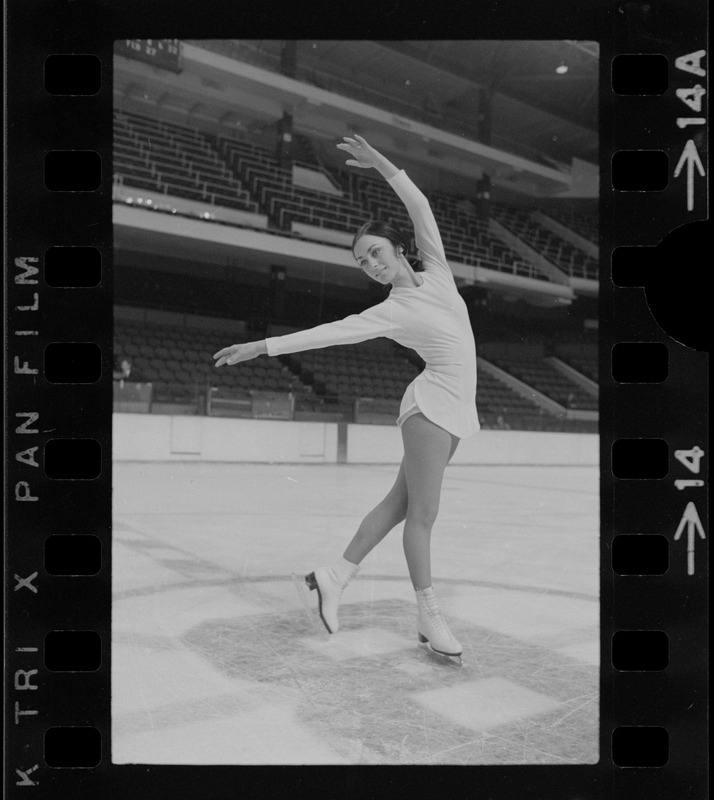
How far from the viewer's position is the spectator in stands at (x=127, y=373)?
0.79m

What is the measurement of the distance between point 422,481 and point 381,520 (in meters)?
0.09

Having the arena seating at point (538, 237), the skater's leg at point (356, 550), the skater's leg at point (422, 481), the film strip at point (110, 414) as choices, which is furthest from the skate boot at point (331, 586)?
the arena seating at point (538, 237)

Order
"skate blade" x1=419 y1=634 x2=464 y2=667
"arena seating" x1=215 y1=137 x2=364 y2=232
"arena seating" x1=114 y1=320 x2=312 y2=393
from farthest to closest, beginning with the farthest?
"arena seating" x1=215 y1=137 x2=364 y2=232
"skate blade" x1=419 y1=634 x2=464 y2=667
"arena seating" x1=114 y1=320 x2=312 y2=393

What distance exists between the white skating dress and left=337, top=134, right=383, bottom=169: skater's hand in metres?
0.04

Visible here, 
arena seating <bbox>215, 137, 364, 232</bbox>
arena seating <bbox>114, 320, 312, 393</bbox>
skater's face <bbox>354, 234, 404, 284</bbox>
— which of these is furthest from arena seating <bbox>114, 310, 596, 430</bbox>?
arena seating <bbox>215, 137, 364, 232</bbox>

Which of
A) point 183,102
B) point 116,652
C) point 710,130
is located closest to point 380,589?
point 116,652

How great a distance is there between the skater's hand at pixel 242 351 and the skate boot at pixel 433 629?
1.52ft

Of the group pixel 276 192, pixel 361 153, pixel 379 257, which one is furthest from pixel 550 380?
pixel 276 192

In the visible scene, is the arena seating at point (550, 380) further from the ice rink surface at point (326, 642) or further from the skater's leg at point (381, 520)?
the skater's leg at point (381, 520)

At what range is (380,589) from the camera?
0.88 m

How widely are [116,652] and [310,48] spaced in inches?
36.2

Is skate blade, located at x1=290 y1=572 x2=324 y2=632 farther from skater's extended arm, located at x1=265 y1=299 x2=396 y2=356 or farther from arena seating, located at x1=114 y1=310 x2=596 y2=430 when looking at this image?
skater's extended arm, located at x1=265 y1=299 x2=396 y2=356

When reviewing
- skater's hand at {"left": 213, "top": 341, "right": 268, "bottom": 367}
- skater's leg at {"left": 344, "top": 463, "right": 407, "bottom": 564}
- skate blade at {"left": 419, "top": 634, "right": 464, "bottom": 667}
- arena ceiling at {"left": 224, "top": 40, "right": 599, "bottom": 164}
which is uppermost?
arena ceiling at {"left": 224, "top": 40, "right": 599, "bottom": 164}

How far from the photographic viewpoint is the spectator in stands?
788 millimetres
